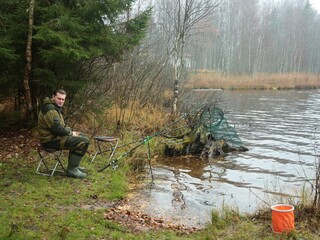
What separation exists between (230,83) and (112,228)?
38.7 meters

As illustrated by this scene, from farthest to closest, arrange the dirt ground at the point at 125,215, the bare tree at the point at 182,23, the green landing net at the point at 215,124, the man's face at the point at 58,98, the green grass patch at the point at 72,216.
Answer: the bare tree at the point at 182,23
the green landing net at the point at 215,124
the man's face at the point at 58,98
the dirt ground at the point at 125,215
the green grass patch at the point at 72,216

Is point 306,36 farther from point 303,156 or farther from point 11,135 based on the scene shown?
point 11,135

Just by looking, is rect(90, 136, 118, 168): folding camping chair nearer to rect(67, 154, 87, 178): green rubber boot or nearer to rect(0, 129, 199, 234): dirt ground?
rect(67, 154, 87, 178): green rubber boot

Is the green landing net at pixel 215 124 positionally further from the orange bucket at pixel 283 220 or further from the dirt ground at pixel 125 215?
the orange bucket at pixel 283 220

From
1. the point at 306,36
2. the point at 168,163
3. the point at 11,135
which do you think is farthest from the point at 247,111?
the point at 306,36

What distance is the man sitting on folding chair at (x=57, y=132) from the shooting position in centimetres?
695

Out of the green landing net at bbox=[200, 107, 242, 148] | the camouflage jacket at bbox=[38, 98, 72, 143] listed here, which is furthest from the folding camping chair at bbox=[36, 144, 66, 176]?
the green landing net at bbox=[200, 107, 242, 148]

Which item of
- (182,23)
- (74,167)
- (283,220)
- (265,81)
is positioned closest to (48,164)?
(74,167)

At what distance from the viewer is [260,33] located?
5538 centimetres

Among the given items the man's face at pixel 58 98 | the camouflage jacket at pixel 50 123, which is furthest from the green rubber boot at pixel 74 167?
the man's face at pixel 58 98

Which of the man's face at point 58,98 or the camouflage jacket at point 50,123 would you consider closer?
the camouflage jacket at point 50,123

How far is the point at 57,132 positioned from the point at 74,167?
836 millimetres

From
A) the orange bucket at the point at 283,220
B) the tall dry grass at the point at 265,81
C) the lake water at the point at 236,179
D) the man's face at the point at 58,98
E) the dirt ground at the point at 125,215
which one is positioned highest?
the man's face at the point at 58,98

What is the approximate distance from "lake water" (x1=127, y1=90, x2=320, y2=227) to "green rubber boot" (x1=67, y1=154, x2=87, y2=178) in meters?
1.19
